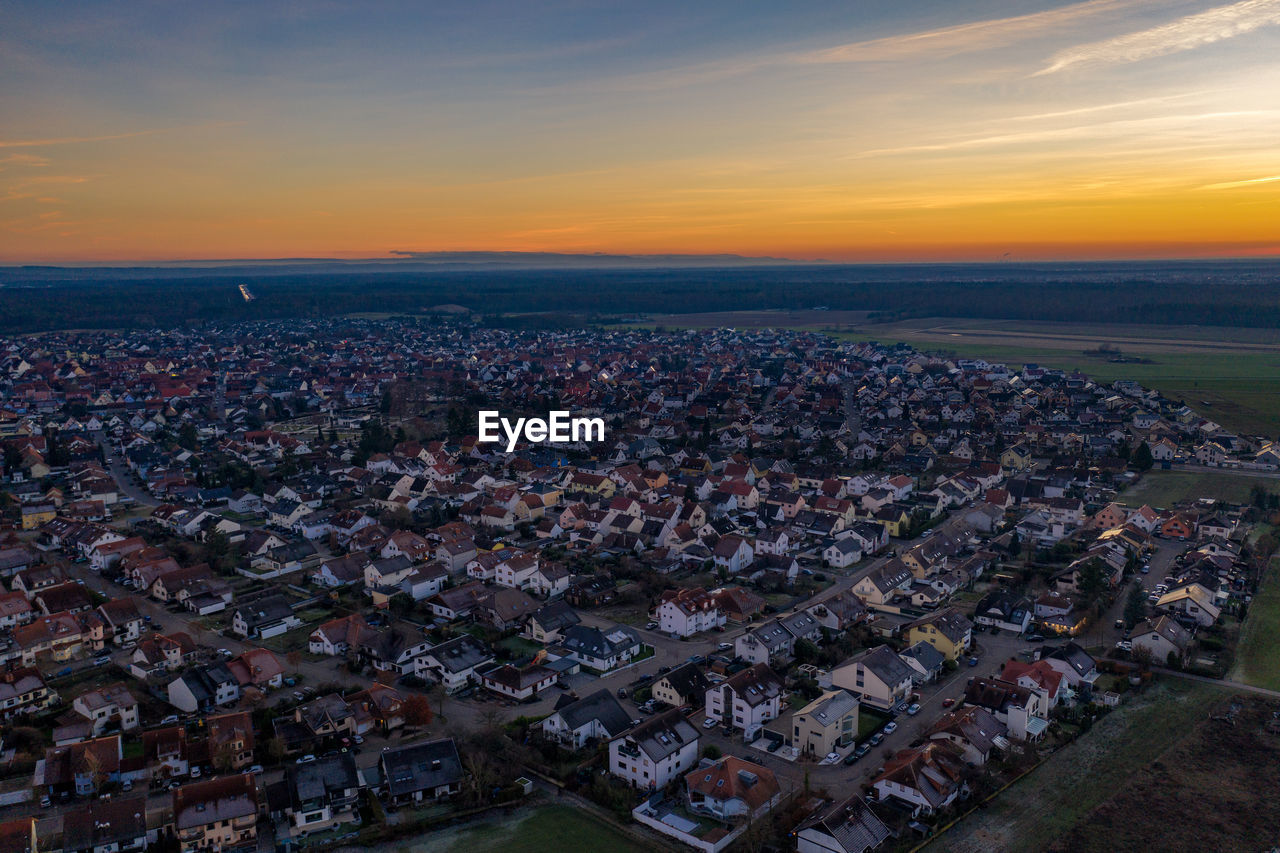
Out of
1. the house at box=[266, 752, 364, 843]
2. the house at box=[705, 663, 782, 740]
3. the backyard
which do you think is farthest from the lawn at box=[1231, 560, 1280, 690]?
the house at box=[266, 752, 364, 843]

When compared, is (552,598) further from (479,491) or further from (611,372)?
(611,372)

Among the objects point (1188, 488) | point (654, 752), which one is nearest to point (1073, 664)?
point (654, 752)

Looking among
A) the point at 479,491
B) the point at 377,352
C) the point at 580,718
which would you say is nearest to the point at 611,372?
the point at 377,352

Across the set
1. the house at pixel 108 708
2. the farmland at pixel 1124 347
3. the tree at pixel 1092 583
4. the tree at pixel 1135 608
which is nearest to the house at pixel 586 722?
the house at pixel 108 708

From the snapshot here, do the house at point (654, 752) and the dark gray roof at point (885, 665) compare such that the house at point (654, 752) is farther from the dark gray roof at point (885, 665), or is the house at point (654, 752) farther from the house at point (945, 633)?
the house at point (945, 633)

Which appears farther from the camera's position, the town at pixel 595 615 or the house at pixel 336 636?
the house at pixel 336 636

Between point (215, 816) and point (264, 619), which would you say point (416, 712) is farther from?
point (264, 619)
